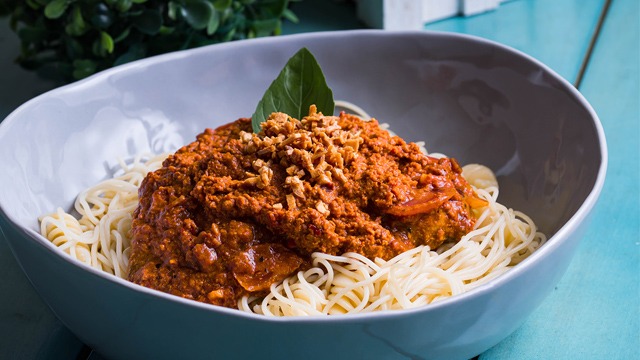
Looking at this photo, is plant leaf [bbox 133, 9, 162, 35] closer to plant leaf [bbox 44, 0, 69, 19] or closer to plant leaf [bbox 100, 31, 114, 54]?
plant leaf [bbox 100, 31, 114, 54]

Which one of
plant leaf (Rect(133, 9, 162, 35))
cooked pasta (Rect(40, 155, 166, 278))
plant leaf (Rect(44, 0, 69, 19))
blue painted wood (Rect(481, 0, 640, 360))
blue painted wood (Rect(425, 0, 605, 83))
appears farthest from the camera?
blue painted wood (Rect(425, 0, 605, 83))

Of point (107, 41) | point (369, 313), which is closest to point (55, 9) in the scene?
point (107, 41)

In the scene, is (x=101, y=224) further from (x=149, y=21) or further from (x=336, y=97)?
(x=149, y=21)

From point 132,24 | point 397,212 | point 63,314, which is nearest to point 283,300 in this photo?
point 397,212

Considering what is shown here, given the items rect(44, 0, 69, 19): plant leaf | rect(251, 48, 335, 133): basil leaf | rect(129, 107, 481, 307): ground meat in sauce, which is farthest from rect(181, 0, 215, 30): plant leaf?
rect(129, 107, 481, 307): ground meat in sauce

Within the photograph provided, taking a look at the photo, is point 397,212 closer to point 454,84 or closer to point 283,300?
point 283,300

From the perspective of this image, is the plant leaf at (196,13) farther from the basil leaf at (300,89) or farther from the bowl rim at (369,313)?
the basil leaf at (300,89)
